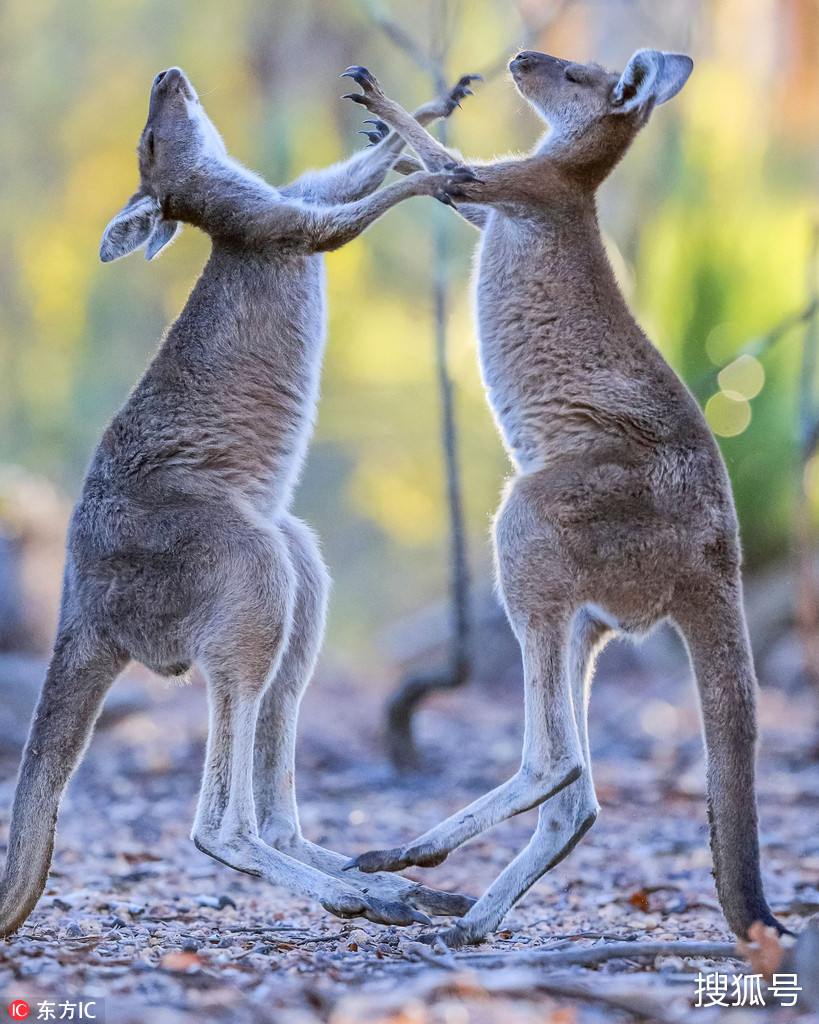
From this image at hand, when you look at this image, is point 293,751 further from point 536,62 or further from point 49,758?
point 536,62

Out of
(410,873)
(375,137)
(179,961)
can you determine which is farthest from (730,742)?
(375,137)

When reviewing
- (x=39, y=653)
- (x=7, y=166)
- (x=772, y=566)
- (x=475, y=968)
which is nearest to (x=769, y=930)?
(x=475, y=968)

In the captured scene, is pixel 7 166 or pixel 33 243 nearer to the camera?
pixel 33 243

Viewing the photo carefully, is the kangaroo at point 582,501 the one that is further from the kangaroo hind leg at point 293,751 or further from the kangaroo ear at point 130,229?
the kangaroo ear at point 130,229

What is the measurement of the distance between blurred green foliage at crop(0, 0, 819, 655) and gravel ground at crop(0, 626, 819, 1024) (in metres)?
3.12

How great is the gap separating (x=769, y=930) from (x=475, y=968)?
817 mm

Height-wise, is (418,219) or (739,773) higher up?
(418,219)

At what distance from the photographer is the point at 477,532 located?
56.3ft

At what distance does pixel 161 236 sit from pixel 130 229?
9.1 inches

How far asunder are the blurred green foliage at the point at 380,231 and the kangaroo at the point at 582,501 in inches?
193

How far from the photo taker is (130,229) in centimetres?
436

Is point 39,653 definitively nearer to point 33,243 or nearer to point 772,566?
point 772,566

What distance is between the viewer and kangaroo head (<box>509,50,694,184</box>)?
4162 millimetres

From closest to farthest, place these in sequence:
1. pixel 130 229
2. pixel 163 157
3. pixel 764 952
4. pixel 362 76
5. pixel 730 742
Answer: pixel 764 952 → pixel 730 742 → pixel 362 76 → pixel 130 229 → pixel 163 157
